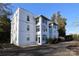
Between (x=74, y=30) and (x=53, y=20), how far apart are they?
31 cm

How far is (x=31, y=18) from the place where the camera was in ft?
25.0

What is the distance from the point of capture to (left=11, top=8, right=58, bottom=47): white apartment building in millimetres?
7570

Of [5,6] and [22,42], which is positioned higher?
[5,6]

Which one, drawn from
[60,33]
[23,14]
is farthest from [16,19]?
[60,33]

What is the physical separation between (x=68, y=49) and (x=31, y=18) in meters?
0.64

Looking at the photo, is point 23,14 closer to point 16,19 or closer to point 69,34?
point 16,19

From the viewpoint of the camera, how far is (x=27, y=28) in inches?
298

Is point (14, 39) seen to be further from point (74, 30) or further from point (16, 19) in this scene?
point (74, 30)

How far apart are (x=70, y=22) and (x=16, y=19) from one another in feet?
2.35

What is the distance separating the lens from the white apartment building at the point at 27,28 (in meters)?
7.57

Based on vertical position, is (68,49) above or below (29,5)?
below

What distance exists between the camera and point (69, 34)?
762 centimetres

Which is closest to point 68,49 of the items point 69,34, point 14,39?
point 69,34

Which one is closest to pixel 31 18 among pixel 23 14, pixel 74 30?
pixel 23 14
